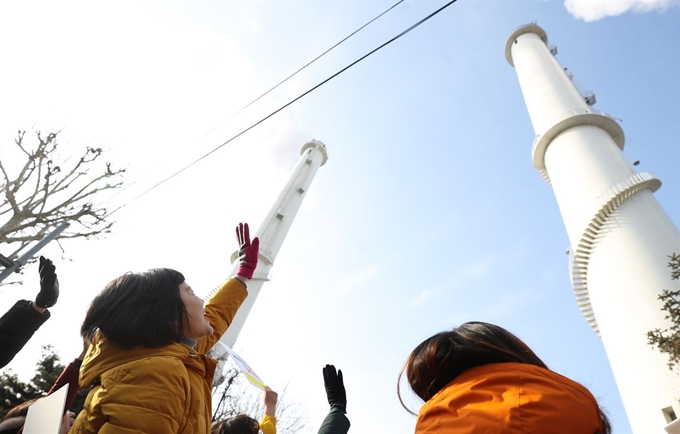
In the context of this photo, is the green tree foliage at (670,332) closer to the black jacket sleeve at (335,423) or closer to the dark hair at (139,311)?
the black jacket sleeve at (335,423)

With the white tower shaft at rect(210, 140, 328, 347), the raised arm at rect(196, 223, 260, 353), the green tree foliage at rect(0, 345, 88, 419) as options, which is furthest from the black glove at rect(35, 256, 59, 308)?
the white tower shaft at rect(210, 140, 328, 347)

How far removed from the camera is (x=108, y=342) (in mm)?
1824

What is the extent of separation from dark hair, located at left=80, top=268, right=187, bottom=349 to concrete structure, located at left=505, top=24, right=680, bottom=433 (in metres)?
11.2

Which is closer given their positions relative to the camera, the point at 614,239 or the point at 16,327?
the point at 16,327

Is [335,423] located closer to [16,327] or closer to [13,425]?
[13,425]

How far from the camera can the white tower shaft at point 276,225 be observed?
20019 mm

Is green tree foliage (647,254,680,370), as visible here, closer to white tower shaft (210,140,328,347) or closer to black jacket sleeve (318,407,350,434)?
black jacket sleeve (318,407,350,434)

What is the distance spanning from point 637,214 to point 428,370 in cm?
1349

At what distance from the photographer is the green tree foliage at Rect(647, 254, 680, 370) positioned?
27.9 feet

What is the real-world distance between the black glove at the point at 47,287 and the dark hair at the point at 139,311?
142 centimetres

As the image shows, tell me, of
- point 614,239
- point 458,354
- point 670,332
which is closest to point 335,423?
point 458,354

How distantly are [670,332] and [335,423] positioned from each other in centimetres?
1035

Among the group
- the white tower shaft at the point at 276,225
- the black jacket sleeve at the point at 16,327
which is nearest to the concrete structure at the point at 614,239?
the black jacket sleeve at the point at 16,327

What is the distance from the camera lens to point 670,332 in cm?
936
